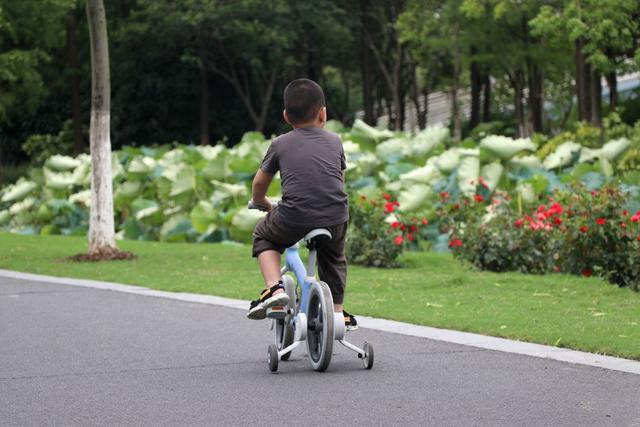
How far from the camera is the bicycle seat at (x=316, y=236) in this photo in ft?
24.7

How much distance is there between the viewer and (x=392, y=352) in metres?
8.76

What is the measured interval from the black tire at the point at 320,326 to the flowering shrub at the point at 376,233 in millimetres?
7525

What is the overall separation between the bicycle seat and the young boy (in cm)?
7

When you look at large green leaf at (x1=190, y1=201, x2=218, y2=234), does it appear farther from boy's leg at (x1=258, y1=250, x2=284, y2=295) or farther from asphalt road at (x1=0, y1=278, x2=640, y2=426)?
boy's leg at (x1=258, y1=250, x2=284, y2=295)

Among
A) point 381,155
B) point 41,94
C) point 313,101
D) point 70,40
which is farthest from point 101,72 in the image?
point 70,40

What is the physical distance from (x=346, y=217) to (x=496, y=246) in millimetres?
6891

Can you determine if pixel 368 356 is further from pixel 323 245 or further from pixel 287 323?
pixel 323 245

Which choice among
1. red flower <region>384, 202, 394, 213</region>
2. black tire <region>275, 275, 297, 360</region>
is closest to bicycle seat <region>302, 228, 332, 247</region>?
black tire <region>275, 275, 297, 360</region>

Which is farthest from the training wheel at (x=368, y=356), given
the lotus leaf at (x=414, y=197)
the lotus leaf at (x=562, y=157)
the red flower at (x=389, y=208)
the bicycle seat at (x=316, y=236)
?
the lotus leaf at (x=562, y=157)

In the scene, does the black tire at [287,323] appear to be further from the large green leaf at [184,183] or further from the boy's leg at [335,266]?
the large green leaf at [184,183]

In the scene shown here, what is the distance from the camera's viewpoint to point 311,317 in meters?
7.79

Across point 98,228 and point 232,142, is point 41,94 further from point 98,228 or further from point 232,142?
point 98,228

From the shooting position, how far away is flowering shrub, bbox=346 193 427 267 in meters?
15.5

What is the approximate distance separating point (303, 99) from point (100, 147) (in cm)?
965
